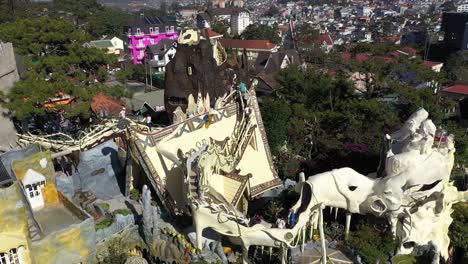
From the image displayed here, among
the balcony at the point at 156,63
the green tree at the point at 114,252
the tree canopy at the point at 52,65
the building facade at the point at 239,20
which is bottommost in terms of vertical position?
the building facade at the point at 239,20

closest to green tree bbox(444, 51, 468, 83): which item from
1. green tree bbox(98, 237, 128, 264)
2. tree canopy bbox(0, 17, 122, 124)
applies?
tree canopy bbox(0, 17, 122, 124)

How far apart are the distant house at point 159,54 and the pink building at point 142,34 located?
22.3ft

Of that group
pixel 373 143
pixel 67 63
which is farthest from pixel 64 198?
pixel 373 143

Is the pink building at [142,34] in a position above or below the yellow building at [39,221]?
below

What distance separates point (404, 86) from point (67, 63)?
19086 mm

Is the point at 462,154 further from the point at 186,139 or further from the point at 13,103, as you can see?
the point at 13,103

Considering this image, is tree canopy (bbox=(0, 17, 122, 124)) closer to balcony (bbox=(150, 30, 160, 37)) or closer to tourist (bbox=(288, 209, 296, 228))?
tourist (bbox=(288, 209, 296, 228))

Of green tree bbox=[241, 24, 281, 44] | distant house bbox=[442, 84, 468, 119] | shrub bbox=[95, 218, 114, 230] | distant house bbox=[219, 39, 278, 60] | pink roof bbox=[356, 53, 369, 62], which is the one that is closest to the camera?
shrub bbox=[95, 218, 114, 230]

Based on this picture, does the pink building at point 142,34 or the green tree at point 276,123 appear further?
the pink building at point 142,34

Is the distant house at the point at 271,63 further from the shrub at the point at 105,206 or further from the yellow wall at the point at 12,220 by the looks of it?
the yellow wall at the point at 12,220

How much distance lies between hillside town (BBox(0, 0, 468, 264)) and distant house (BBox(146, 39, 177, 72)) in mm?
27838

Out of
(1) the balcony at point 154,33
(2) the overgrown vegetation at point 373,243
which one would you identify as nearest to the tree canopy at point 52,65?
(2) the overgrown vegetation at point 373,243

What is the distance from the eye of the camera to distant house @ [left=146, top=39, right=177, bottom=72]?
57.3m

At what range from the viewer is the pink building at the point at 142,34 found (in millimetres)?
65750
